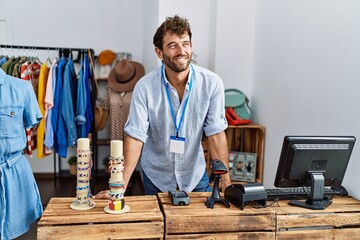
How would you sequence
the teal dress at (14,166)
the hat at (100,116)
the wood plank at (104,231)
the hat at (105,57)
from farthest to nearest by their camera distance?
the hat at (105,57) < the hat at (100,116) < the teal dress at (14,166) < the wood plank at (104,231)

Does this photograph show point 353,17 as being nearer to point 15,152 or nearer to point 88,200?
point 88,200

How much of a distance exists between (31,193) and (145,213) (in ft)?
2.55

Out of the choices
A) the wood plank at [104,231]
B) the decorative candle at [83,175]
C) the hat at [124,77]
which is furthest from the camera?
the hat at [124,77]

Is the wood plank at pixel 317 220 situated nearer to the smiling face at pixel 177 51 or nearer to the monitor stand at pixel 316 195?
the monitor stand at pixel 316 195

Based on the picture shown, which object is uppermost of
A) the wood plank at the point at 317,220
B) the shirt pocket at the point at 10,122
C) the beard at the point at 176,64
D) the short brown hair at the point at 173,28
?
the short brown hair at the point at 173,28

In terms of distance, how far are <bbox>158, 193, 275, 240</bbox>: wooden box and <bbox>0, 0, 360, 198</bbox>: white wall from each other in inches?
26.4

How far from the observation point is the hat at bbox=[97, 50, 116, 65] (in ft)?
14.1

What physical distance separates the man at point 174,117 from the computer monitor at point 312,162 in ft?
Result: 1.21

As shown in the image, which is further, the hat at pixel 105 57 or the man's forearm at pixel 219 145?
the hat at pixel 105 57

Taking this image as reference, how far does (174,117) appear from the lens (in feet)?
5.91

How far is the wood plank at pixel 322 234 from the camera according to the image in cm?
129

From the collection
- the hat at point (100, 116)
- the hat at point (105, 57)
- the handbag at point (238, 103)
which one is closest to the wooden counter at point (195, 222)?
the handbag at point (238, 103)

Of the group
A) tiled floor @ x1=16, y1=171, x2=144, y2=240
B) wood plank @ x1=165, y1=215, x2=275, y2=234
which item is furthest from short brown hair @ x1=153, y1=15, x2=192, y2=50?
tiled floor @ x1=16, y1=171, x2=144, y2=240

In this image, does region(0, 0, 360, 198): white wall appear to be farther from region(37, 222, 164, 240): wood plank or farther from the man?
region(37, 222, 164, 240): wood plank
